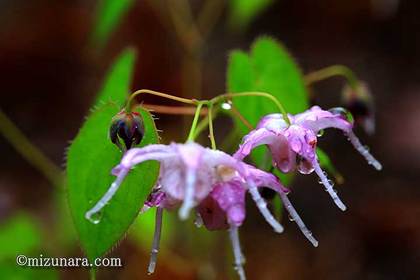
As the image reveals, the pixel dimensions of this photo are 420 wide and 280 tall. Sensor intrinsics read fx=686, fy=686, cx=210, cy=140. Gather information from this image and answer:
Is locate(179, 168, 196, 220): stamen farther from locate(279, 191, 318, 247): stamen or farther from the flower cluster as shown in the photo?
locate(279, 191, 318, 247): stamen

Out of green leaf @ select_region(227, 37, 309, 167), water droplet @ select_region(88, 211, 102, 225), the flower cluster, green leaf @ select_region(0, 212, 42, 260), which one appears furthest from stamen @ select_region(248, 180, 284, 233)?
green leaf @ select_region(0, 212, 42, 260)

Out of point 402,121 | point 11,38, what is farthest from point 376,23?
point 11,38

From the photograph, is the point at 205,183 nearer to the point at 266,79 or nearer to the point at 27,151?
the point at 266,79

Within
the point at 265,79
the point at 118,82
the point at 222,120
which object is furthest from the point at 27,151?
the point at 265,79

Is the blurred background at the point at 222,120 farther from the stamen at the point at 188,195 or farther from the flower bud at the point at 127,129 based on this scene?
the stamen at the point at 188,195

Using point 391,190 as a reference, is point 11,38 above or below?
above

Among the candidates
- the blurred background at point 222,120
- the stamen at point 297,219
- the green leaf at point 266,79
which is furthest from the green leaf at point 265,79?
the blurred background at point 222,120

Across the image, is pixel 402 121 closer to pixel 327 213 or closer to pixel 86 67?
pixel 327 213

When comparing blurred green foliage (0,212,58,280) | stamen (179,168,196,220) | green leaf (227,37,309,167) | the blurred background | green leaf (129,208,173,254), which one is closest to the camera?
stamen (179,168,196,220)
